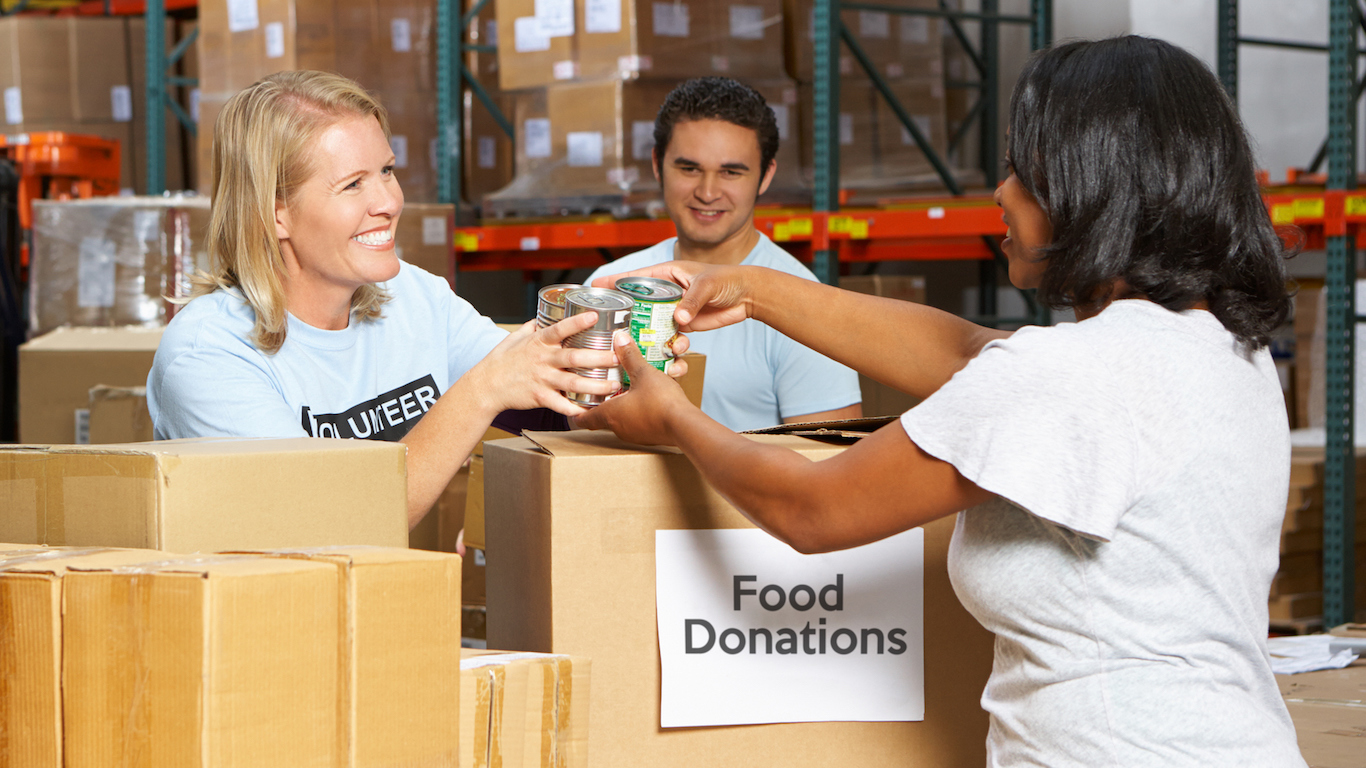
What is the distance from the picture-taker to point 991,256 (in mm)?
5371

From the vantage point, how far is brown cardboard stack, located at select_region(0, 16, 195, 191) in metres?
6.30

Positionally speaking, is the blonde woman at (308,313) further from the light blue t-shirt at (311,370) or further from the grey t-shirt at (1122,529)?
the grey t-shirt at (1122,529)

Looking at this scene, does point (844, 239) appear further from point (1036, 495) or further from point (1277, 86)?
point (1036, 495)

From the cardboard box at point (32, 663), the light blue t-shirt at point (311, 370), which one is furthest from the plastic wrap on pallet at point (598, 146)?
the cardboard box at point (32, 663)

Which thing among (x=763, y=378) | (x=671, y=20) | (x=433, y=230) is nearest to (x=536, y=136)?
(x=433, y=230)

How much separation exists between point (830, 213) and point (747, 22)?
842 millimetres

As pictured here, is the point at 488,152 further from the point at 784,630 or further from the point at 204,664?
the point at 204,664

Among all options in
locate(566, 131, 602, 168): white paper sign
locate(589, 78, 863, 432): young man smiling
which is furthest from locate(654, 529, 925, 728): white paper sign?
locate(566, 131, 602, 168): white paper sign

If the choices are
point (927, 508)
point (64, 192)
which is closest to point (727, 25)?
point (64, 192)

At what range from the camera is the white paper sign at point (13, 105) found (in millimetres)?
6309

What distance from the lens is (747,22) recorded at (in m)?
4.58

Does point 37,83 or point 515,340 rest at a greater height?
point 37,83

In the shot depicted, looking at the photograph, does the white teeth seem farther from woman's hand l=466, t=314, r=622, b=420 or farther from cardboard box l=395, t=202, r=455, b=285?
cardboard box l=395, t=202, r=455, b=285

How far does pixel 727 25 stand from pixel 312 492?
11.7 feet
